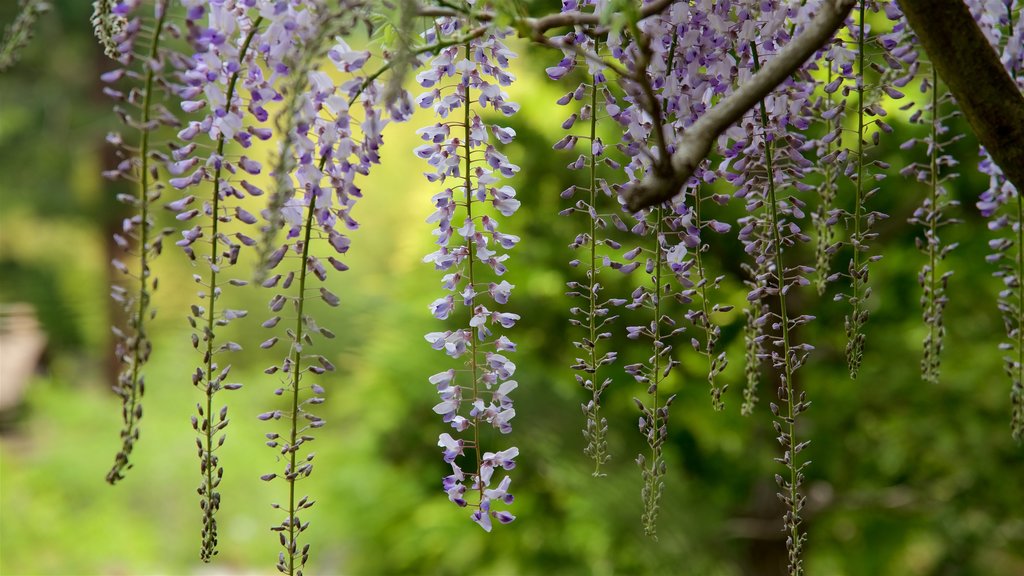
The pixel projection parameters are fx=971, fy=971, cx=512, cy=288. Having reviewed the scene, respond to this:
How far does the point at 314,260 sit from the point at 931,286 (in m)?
0.60

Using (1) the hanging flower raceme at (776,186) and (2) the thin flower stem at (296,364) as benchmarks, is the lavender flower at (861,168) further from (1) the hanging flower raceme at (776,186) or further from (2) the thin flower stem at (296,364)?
(2) the thin flower stem at (296,364)

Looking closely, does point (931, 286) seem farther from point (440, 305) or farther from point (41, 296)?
point (41, 296)

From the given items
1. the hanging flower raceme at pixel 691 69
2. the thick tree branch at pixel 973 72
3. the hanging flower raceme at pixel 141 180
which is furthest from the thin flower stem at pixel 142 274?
the thick tree branch at pixel 973 72

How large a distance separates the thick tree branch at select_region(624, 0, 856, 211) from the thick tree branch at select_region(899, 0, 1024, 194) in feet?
0.25

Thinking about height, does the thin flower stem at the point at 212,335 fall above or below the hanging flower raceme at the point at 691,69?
below

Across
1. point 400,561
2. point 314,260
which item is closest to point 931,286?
point 314,260

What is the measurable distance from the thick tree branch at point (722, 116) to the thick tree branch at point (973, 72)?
0.25 ft

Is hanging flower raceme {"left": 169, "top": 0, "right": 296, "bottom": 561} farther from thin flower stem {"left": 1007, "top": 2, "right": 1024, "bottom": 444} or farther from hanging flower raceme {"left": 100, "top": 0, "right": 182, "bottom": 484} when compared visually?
thin flower stem {"left": 1007, "top": 2, "right": 1024, "bottom": 444}

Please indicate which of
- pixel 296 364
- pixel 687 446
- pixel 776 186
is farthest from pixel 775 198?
pixel 687 446

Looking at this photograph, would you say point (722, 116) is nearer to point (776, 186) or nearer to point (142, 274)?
point (776, 186)

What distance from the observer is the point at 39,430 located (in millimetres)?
6520

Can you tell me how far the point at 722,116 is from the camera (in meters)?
0.63

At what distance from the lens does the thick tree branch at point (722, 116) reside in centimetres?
61

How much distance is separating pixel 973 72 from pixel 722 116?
0.74 ft
